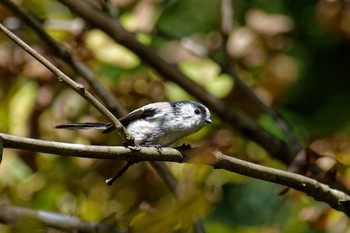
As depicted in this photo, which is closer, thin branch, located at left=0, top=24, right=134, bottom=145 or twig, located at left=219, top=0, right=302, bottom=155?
thin branch, located at left=0, top=24, right=134, bottom=145

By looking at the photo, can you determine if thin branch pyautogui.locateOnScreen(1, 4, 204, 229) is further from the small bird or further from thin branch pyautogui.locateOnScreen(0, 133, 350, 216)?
thin branch pyautogui.locateOnScreen(0, 133, 350, 216)

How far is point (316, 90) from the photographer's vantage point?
400 centimetres

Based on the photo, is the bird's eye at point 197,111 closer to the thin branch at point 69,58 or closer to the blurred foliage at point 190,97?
the blurred foliage at point 190,97

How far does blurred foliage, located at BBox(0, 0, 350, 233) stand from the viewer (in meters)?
2.82

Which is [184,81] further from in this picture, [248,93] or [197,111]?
[197,111]

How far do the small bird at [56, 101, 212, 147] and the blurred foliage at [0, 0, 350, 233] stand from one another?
14 centimetres

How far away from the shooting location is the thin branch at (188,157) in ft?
5.82

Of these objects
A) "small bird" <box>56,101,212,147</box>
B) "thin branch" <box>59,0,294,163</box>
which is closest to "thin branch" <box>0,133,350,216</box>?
"small bird" <box>56,101,212,147</box>

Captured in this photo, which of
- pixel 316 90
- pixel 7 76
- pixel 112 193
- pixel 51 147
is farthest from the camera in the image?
pixel 316 90

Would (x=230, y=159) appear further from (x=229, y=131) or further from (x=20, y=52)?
(x=20, y=52)

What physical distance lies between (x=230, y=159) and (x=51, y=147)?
1.75 ft

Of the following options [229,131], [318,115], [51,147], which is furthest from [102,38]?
[51,147]

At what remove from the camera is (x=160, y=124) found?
2502 mm

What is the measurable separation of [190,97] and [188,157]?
1207 mm
